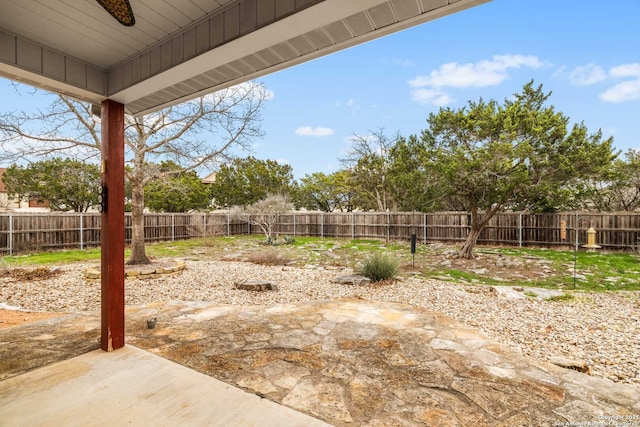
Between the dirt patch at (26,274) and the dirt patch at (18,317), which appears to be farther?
the dirt patch at (26,274)

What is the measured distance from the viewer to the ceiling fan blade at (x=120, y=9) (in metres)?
1.31

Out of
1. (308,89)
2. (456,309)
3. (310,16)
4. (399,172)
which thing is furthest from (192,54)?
(308,89)

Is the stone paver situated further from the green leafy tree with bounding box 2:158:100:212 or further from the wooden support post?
the green leafy tree with bounding box 2:158:100:212

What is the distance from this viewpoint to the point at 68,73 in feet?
7.64

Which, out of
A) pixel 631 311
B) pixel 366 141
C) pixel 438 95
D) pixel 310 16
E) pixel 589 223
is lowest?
pixel 631 311

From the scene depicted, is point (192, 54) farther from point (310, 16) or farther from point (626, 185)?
point (626, 185)

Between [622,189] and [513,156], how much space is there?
7.40 m

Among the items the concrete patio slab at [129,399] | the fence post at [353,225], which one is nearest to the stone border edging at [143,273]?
the concrete patio slab at [129,399]

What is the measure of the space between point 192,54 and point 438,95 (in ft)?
67.4

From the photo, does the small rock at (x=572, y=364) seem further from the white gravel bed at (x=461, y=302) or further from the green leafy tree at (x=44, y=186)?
the green leafy tree at (x=44, y=186)

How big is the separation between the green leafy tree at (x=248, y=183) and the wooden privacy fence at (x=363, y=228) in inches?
127

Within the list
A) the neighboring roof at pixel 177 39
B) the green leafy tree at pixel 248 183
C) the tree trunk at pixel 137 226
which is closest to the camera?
the neighboring roof at pixel 177 39

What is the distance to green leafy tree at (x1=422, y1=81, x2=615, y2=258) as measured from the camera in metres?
7.57

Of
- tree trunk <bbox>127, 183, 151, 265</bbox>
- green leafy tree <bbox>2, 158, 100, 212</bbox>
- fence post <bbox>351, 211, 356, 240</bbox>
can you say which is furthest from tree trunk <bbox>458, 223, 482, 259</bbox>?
green leafy tree <bbox>2, 158, 100, 212</bbox>
